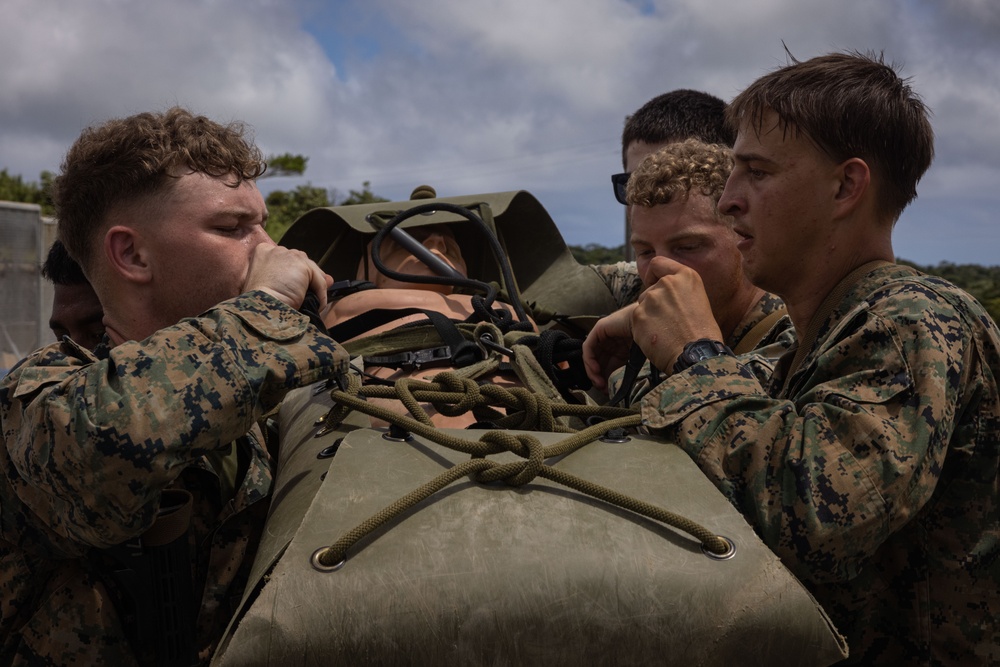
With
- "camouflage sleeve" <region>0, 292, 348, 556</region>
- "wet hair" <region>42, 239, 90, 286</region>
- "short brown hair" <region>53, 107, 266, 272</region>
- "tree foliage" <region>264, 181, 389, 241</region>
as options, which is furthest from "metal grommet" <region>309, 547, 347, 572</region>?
"tree foliage" <region>264, 181, 389, 241</region>

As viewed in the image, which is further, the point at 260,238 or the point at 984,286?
the point at 984,286

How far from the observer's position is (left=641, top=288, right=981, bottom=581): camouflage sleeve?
1.69 metres

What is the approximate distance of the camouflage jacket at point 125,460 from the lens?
5.82 feet

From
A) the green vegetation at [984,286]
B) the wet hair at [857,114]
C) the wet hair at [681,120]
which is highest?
the wet hair at [681,120]

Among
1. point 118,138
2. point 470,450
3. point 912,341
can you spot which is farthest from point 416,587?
point 118,138

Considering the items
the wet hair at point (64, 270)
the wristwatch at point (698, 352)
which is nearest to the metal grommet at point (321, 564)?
the wristwatch at point (698, 352)

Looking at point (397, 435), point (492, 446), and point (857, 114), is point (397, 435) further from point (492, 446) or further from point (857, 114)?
point (857, 114)

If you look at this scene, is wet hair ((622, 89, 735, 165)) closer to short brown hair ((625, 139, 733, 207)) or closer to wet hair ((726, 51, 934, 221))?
short brown hair ((625, 139, 733, 207))

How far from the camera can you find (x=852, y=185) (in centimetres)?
215

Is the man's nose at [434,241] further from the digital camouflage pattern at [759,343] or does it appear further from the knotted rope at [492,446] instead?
the knotted rope at [492,446]

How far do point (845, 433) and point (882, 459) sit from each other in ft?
0.29

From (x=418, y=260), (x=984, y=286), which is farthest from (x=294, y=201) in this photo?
(x=418, y=260)

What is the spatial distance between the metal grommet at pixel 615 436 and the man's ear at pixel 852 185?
0.78 metres

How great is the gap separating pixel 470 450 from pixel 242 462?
971 mm
